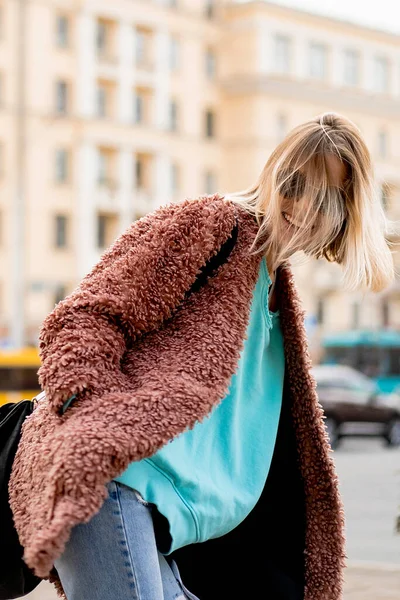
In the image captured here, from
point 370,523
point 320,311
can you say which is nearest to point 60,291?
point 320,311

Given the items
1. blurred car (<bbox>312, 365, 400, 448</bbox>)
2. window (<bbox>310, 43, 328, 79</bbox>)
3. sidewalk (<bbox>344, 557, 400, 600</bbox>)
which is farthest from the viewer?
window (<bbox>310, 43, 328, 79</bbox>)

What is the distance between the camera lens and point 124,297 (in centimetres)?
204

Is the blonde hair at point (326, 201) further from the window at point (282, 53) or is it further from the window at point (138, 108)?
the window at point (282, 53)

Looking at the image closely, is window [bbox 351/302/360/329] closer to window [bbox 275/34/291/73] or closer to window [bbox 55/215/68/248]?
window [bbox 275/34/291/73]

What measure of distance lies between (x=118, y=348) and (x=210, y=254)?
27 centimetres

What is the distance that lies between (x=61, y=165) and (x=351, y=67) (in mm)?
17112

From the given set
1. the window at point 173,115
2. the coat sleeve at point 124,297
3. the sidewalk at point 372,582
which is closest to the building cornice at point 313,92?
the window at point 173,115

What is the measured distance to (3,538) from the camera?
209 centimetres

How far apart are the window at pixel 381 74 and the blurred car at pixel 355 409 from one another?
3799cm

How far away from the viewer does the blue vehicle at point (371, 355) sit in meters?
36.0

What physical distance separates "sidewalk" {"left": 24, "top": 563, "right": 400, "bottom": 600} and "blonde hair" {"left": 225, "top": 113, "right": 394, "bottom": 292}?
363 cm

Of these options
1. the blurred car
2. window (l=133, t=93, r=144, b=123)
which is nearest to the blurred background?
window (l=133, t=93, r=144, b=123)

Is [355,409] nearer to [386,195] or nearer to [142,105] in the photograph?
[386,195]

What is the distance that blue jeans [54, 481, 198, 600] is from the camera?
1938 mm
